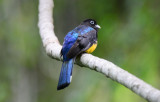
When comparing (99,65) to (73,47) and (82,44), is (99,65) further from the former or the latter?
(82,44)

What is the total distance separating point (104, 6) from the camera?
5.84 meters

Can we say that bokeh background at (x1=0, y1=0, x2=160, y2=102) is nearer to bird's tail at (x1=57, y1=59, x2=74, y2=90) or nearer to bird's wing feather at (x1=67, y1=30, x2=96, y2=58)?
bird's wing feather at (x1=67, y1=30, x2=96, y2=58)

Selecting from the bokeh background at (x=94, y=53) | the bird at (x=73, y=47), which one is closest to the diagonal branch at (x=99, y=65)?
the bird at (x=73, y=47)

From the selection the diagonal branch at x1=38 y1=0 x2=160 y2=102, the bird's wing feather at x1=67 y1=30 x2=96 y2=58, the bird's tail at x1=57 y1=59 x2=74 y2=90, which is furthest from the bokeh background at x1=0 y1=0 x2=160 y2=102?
the diagonal branch at x1=38 y1=0 x2=160 y2=102

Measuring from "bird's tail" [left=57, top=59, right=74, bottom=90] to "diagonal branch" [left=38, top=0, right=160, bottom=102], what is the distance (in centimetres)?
12

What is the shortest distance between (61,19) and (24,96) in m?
1.89

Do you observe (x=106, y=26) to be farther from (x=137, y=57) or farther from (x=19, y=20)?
(x=19, y=20)

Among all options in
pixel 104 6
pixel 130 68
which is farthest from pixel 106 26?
pixel 130 68

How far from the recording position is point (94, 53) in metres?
5.80

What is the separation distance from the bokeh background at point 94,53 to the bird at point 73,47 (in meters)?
0.58

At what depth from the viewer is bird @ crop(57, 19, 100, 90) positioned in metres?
3.73

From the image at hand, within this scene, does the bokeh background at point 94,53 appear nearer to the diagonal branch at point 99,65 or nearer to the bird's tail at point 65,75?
the bird's tail at point 65,75

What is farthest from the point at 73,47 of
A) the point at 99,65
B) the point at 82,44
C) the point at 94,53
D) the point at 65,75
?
the point at 94,53

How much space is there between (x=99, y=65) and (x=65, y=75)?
83cm
